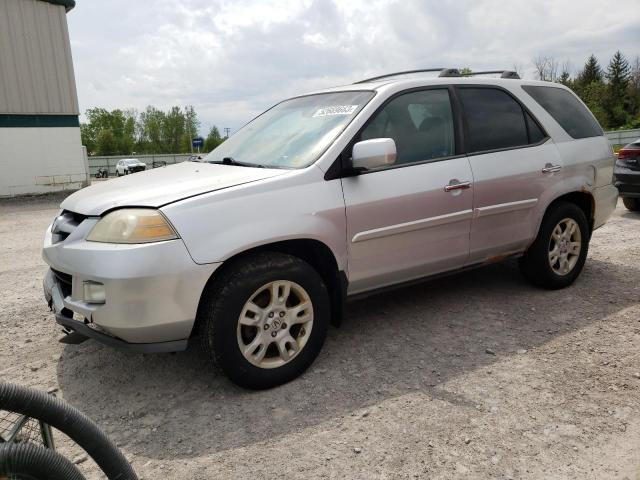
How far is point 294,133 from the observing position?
3.70 m

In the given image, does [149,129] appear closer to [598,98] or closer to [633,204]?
[598,98]

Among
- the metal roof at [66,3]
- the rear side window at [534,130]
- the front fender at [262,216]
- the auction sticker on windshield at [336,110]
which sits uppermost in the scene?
the metal roof at [66,3]

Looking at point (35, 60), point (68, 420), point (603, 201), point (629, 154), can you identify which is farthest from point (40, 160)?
point (68, 420)

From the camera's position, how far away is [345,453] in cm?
246

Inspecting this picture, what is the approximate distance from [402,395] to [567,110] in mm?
3217

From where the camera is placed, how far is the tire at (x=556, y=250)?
443cm

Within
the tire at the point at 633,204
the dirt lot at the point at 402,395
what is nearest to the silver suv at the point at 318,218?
the dirt lot at the point at 402,395

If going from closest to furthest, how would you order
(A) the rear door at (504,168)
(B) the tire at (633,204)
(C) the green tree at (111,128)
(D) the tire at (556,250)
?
(A) the rear door at (504,168) < (D) the tire at (556,250) < (B) the tire at (633,204) < (C) the green tree at (111,128)

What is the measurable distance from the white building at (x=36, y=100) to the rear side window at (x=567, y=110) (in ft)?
50.2

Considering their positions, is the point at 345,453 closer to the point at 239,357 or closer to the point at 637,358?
the point at 239,357

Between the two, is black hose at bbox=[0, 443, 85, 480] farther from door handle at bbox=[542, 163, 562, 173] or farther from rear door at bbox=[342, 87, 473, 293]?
door handle at bbox=[542, 163, 562, 173]

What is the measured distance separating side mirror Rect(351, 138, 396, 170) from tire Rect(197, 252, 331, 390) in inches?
28.2

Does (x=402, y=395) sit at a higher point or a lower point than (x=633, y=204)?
lower

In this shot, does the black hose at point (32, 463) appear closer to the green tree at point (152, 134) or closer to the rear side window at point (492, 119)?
the rear side window at point (492, 119)
